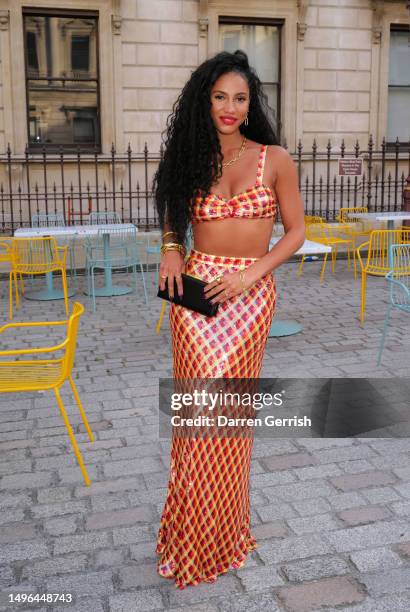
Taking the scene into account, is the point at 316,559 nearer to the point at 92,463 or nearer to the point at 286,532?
Result: the point at 286,532

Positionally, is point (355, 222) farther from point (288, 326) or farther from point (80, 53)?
point (80, 53)

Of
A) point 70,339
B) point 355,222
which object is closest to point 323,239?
point 355,222

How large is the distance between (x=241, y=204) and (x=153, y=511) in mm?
1725

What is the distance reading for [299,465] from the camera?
412 centimetres

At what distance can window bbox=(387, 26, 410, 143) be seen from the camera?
1634 centimetres

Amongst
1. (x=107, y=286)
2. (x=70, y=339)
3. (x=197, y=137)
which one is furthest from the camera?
(x=107, y=286)

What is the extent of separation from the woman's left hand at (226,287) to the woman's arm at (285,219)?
3 centimetres

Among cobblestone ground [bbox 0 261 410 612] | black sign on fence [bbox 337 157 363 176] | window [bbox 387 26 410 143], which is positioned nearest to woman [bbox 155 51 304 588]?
cobblestone ground [bbox 0 261 410 612]

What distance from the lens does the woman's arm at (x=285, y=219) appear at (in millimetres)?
2777

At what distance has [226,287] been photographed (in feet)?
8.94

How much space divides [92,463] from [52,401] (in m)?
1.23

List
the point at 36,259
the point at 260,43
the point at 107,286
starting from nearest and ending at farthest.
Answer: the point at 36,259 < the point at 107,286 < the point at 260,43

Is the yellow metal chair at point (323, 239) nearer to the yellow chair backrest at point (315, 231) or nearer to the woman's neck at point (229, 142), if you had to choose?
the yellow chair backrest at point (315, 231)

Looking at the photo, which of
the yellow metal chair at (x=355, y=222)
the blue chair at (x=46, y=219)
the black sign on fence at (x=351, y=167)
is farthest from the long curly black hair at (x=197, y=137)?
the black sign on fence at (x=351, y=167)
